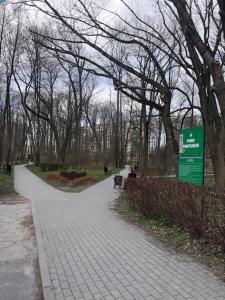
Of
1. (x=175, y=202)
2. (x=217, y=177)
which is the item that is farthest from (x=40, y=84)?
(x=175, y=202)

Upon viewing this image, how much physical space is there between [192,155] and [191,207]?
152 cm

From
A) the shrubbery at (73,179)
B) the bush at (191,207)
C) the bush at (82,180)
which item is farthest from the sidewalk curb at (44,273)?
the shrubbery at (73,179)

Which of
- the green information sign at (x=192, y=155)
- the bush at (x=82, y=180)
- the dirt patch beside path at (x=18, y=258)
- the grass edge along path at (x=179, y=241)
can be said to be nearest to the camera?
the dirt patch beside path at (x=18, y=258)

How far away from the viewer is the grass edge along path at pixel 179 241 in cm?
569

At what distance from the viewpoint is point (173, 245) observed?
6.93 metres

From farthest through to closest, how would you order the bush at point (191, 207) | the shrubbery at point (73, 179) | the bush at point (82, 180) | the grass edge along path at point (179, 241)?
the shrubbery at point (73, 179), the bush at point (82, 180), the bush at point (191, 207), the grass edge along path at point (179, 241)

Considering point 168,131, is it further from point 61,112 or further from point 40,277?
point 61,112

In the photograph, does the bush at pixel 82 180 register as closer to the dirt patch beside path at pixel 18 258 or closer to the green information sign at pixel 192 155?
the dirt patch beside path at pixel 18 258

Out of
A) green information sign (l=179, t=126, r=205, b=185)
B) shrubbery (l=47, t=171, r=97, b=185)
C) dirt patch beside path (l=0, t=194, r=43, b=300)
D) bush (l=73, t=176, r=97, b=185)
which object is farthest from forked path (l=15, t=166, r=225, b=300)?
shrubbery (l=47, t=171, r=97, b=185)

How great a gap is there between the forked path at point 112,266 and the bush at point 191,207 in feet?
2.13

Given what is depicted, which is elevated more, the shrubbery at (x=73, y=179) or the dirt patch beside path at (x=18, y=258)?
the shrubbery at (x=73, y=179)

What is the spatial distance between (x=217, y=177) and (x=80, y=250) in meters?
7.37

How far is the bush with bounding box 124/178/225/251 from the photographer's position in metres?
6.31

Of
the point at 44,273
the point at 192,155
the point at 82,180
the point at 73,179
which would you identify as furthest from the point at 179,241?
the point at 73,179
